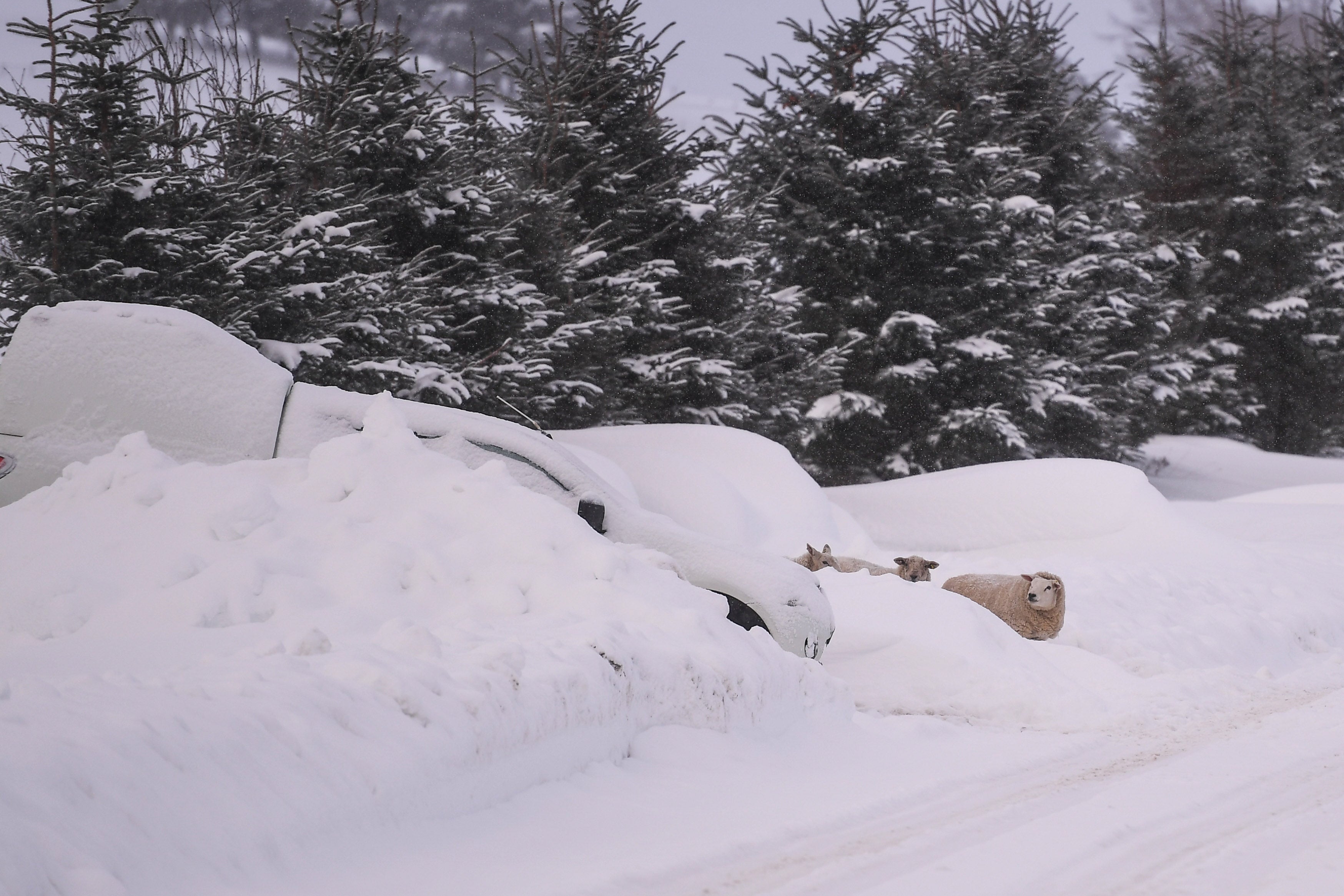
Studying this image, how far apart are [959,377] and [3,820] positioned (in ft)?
63.4

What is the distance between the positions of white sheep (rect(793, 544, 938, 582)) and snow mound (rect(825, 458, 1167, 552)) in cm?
490

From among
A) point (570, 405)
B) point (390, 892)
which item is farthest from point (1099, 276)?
point (390, 892)

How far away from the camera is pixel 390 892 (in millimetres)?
3135

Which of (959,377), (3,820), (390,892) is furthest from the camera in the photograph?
(959,377)

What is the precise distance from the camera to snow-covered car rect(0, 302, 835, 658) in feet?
19.1

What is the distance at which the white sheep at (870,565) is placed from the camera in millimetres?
9664

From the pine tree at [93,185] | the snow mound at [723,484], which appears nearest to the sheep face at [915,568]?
the snow mound at [723,484]

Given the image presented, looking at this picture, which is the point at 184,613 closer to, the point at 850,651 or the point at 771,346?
the point at 850,651

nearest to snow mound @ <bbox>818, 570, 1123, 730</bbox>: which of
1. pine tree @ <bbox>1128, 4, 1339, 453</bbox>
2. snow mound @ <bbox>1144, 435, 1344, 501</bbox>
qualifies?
snow mound @ <bbox>1144, 435, 1344, 501</bbox>

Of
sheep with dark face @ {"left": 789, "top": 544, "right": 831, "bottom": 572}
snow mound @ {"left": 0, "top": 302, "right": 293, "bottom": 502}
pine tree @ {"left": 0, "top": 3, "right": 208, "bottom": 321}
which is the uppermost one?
pine tree @ {"left": 0, "top": 3, "right": 208, "bottom": 321}

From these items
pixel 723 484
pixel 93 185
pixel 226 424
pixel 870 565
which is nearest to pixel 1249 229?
pixel 723 484

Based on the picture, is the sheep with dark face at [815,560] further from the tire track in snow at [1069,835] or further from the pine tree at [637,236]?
the pine tree at [637,236]

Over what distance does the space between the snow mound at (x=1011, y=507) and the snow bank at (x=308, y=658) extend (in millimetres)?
9477

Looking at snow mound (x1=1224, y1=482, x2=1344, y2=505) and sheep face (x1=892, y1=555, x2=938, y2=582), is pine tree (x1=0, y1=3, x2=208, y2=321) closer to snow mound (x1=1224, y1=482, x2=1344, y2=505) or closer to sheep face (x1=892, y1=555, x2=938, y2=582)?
sheep face (x1=892, y1=555, x2=938, y2=582)
